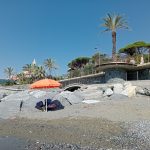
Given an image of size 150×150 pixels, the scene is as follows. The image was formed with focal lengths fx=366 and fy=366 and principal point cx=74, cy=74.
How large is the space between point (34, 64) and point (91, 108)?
8105cm

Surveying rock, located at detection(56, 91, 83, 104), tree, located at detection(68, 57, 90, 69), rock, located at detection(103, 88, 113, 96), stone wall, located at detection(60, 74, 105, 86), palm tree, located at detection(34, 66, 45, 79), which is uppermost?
tree, located at detection(68, 57, 90, 69)

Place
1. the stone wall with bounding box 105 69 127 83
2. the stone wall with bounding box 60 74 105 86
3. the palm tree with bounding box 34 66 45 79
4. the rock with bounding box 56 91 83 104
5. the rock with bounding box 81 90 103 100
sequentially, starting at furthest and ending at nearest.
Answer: the palm tree with bounding box 34 66 45 79, the stone wall with bounding box 60 74 105 86, the stone wall with bounding box 105 69 127 83, the rock with bounding box 81 90 103 100, the rock with bounding box 56 91 83 104

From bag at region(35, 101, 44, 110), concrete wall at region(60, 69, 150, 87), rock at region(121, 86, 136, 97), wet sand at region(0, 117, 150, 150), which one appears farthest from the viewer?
concrete wall at region(60, 69, 150, 87)

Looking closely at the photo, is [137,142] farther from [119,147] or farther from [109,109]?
[109,109]

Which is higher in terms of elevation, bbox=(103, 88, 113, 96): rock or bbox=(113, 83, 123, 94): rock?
bbox=(113, 83, 123, 94): rock

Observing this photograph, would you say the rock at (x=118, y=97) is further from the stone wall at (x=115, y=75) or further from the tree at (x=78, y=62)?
the tree at (x=78, y=62)

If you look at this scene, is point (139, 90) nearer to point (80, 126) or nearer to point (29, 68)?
point (80, 126)

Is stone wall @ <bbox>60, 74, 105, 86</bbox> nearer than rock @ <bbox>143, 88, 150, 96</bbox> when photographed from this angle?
No

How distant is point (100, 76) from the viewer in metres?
50.7

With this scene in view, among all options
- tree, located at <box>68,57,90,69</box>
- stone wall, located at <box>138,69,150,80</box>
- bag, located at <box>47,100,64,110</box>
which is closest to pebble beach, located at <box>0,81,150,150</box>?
bag, located at <box>47,100,64,110</box>

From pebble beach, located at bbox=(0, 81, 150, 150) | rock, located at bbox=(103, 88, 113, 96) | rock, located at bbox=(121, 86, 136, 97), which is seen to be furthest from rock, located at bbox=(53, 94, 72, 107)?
rock, located at bbox=(121, 86, 136, 97)

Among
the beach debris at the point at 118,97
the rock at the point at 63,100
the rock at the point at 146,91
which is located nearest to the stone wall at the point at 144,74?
the rock at the point at 146,91

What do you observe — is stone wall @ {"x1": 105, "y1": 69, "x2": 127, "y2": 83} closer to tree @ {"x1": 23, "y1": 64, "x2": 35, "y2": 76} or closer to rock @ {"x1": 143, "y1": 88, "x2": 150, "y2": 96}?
rock @ {"x1": 143, "y1": 88, "x2": 150, "y2": 96}

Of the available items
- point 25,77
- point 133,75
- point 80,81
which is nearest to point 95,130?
point 133,75
